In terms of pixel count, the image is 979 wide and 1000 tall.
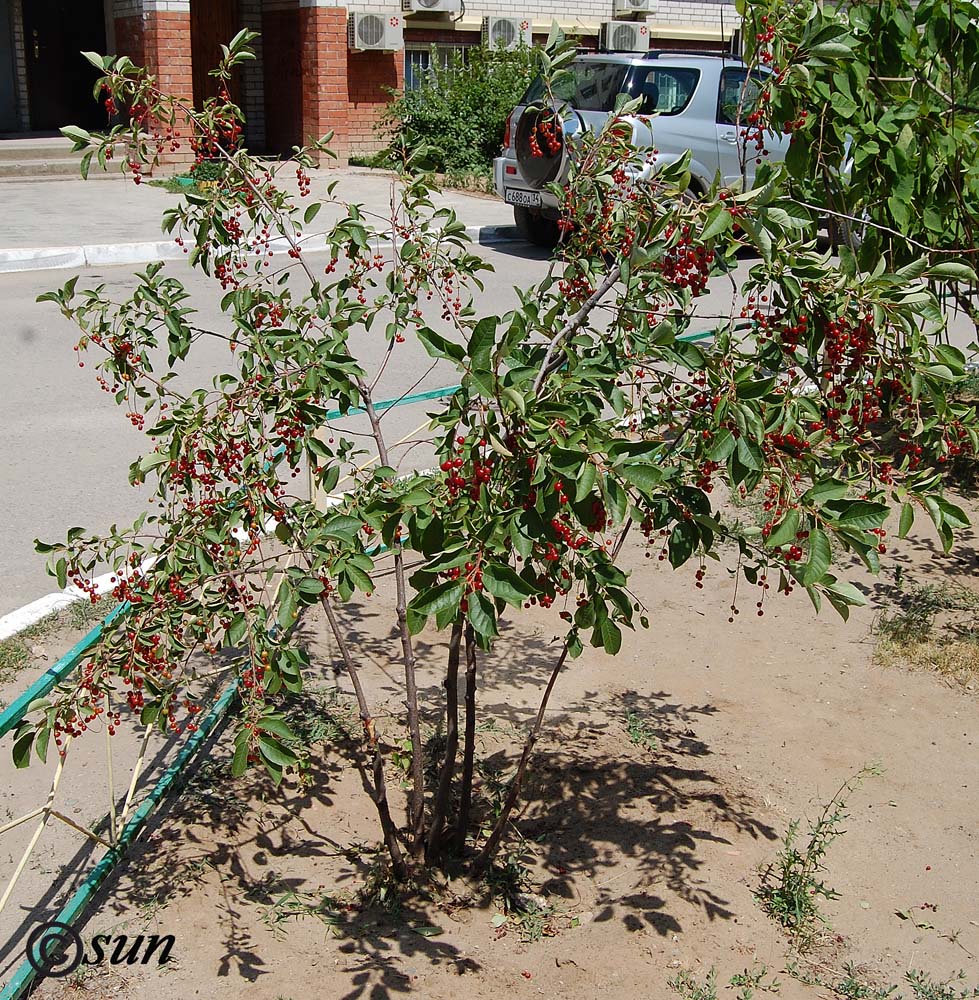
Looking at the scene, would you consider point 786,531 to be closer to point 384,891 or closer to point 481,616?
point 481,616

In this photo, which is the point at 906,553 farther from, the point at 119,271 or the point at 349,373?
the point at 119,271

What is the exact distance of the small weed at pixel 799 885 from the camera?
347cm

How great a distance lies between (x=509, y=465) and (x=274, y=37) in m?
19.4

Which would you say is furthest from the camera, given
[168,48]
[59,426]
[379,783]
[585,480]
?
[168,48]

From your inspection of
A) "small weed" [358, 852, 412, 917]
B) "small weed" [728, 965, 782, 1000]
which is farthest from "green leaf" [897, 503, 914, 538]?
"small weed" [358, 852, 412, 917]

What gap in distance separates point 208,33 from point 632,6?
7.96 metres

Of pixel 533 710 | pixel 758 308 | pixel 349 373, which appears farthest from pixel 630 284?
pixel 533 710

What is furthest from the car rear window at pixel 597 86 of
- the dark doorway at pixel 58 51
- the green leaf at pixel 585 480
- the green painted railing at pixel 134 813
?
the green leaf at pixel 585 480

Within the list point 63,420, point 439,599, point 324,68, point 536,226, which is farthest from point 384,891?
point 324,68

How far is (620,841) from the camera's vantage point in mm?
3867

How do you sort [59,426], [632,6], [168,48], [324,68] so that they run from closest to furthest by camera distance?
[59,426]
[168,48]
[324,68]
[632,6]

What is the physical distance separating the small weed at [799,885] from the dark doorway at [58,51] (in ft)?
64.9

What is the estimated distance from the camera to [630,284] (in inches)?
114

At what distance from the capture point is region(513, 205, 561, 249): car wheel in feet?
45.1
